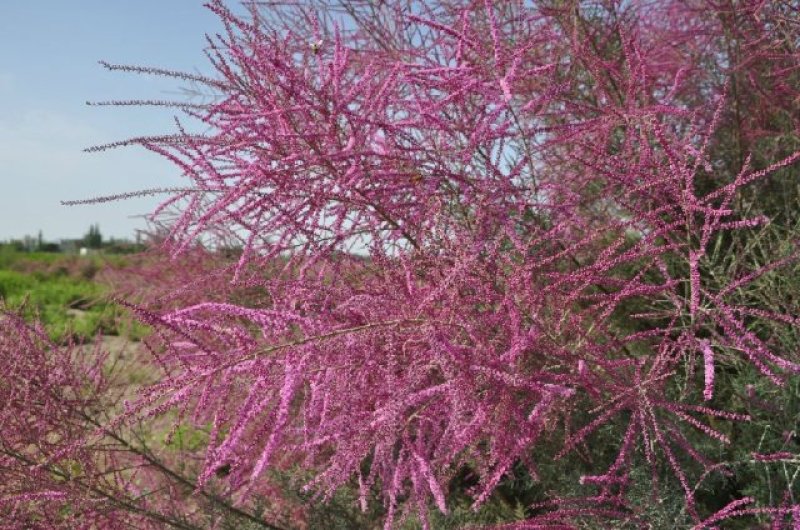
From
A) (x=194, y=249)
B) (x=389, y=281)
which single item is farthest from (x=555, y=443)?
(x=194, y=249)

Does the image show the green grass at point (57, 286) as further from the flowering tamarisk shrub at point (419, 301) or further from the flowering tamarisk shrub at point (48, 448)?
the flowering tamarisk shrub at point (419, 301)

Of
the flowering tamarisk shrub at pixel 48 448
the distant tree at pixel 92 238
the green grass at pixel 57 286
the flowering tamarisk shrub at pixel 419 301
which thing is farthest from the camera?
the distant tree at pixel 92 238

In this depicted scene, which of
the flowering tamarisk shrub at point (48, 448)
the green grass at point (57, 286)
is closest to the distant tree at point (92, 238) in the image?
the green grass at point (57, 286)

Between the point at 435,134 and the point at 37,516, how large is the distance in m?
1.95

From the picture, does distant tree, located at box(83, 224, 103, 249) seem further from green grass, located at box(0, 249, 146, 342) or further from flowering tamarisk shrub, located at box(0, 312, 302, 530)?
flowering tamarisk shrub, located at box(0, 312, 302, 530)

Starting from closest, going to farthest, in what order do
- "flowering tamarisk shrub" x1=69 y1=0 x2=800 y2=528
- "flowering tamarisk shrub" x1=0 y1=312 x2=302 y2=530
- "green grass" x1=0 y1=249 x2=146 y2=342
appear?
1. "flowering tamarisk shrub" x1=69 y1=0 x2=800 y2=528
2. "flowering tamarisk shrub" x1=0 y1=312 x2=302 y2=530
3. "green grass" x1=0 y1=249 x2=146 y2=342

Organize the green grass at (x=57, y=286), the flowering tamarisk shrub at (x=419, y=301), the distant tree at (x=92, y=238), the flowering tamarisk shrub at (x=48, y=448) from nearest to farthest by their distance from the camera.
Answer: the flowering tamarisk shrub at (x=419, y=301) → the flowering tamarisk shrub at (x=48, y=448) → the green grass at (x=57, y=286) → the distant tree at (x=92, y=238)

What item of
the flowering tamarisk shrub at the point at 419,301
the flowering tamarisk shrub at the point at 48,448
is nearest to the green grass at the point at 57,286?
the flowering tamarisk shrub at the point at 48,448

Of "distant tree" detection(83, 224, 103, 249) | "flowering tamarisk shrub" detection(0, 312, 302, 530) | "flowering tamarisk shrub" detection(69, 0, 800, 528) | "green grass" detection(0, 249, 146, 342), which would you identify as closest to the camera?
"flowering tamarisk shrub" detection(69, 0, 800, 528)

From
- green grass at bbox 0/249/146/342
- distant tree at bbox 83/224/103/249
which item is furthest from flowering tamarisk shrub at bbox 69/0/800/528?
distant tree at bbox 83/224/103/249

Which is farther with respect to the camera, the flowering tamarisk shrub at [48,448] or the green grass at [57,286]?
the green grass at [57,286]

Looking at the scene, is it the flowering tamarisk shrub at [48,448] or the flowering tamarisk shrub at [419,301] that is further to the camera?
the flowering tamarisk shrub at [48,448]

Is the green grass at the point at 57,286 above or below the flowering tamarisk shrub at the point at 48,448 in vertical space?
above

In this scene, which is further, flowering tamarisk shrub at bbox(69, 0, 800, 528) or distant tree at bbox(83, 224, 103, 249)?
distant tree at bbox(83, 224, 103, 249)
